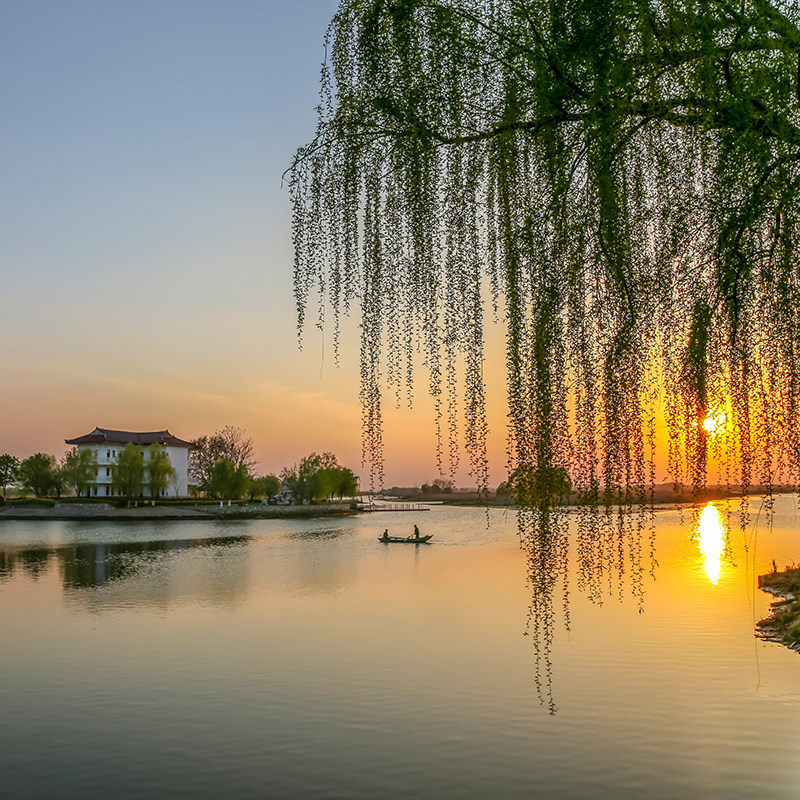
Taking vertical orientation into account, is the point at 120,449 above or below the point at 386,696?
above

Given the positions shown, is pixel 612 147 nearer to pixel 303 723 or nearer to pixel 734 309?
pixel 734 309

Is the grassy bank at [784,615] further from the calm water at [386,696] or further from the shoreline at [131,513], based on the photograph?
the shoreline at [131,513]

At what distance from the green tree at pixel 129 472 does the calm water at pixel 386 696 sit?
64.3 meters

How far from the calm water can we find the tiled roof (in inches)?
3057

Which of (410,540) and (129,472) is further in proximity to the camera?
(129,472)

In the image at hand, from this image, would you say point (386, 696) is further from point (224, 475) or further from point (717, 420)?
point (224, 475)

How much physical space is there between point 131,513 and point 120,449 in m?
27.8

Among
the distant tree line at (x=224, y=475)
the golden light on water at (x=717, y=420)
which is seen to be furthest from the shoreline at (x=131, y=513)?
the golden light on water at (x=717, y=420)

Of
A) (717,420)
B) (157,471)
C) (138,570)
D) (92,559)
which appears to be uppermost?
(717,420)

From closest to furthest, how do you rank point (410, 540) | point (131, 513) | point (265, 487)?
point (410, 540) < point (131, 513) < point (265, 487)

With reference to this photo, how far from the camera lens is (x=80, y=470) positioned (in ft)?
299

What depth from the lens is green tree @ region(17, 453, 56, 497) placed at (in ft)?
310

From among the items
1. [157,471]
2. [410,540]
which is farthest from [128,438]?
[410,540]

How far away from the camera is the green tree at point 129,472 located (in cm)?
8869
